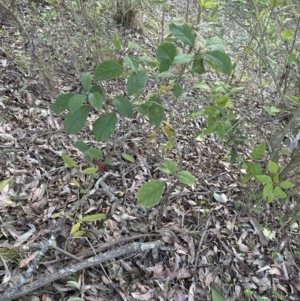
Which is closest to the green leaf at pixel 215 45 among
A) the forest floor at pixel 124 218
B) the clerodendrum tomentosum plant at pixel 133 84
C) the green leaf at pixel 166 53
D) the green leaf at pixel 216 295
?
the clerodendrum tomentosum plant at pixel 133 84

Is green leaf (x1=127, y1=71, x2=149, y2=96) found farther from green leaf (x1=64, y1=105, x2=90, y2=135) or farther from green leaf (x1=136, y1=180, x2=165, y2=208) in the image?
green leaf (x1=136, y1=180, x2=165, y2=208)

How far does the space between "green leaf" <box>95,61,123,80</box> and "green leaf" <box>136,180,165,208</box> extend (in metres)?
0.53

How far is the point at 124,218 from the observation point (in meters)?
2.12

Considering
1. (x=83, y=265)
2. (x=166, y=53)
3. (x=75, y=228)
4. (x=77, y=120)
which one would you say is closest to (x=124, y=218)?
(x=75, y=228)

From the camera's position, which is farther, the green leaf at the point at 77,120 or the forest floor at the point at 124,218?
the forest floor at the point at 124,218

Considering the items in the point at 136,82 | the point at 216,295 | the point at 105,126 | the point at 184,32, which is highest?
the point at 184,32

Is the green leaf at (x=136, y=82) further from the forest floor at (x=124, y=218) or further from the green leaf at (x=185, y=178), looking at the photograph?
the forest floor at (x=124, y=218)

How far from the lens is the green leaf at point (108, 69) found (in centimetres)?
150

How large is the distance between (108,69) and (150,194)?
0.61 m

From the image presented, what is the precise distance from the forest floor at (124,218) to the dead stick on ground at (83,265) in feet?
0.08

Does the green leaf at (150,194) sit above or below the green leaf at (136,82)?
below

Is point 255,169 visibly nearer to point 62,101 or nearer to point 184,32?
point 184,32

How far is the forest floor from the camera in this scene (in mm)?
1811

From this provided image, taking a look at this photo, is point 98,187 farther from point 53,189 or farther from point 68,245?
point 68,245
